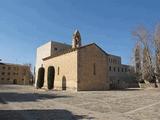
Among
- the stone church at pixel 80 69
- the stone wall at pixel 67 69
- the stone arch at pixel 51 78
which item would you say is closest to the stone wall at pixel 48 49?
the stone church at pixel 80 69

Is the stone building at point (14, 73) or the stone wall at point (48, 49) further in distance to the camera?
the stone building at point (14, 73)

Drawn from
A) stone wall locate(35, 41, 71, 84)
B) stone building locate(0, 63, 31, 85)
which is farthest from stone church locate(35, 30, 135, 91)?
stone building locate(0, 63, 31, 85)

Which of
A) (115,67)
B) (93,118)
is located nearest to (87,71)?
(93,118)

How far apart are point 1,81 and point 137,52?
227 feet

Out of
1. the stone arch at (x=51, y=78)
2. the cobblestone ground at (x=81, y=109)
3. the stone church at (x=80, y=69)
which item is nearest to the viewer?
the cobblestone ground at (x=81, y=109)

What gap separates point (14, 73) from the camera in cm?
9588

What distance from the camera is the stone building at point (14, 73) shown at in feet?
306

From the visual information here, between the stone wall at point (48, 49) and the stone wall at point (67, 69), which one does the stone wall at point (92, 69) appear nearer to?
the stone wall at point (67, 69)

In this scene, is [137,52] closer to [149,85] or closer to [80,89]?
[149,85]

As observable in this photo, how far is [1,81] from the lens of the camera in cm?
9269

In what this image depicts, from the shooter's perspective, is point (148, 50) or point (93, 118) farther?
point (148, 50)

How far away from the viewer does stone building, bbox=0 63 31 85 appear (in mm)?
93312

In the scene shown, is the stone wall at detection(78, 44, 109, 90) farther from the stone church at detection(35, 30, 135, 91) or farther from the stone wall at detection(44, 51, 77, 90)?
the stone wall at detection(44, 51, 77, 90)

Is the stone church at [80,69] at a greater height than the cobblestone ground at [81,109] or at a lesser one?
greater
